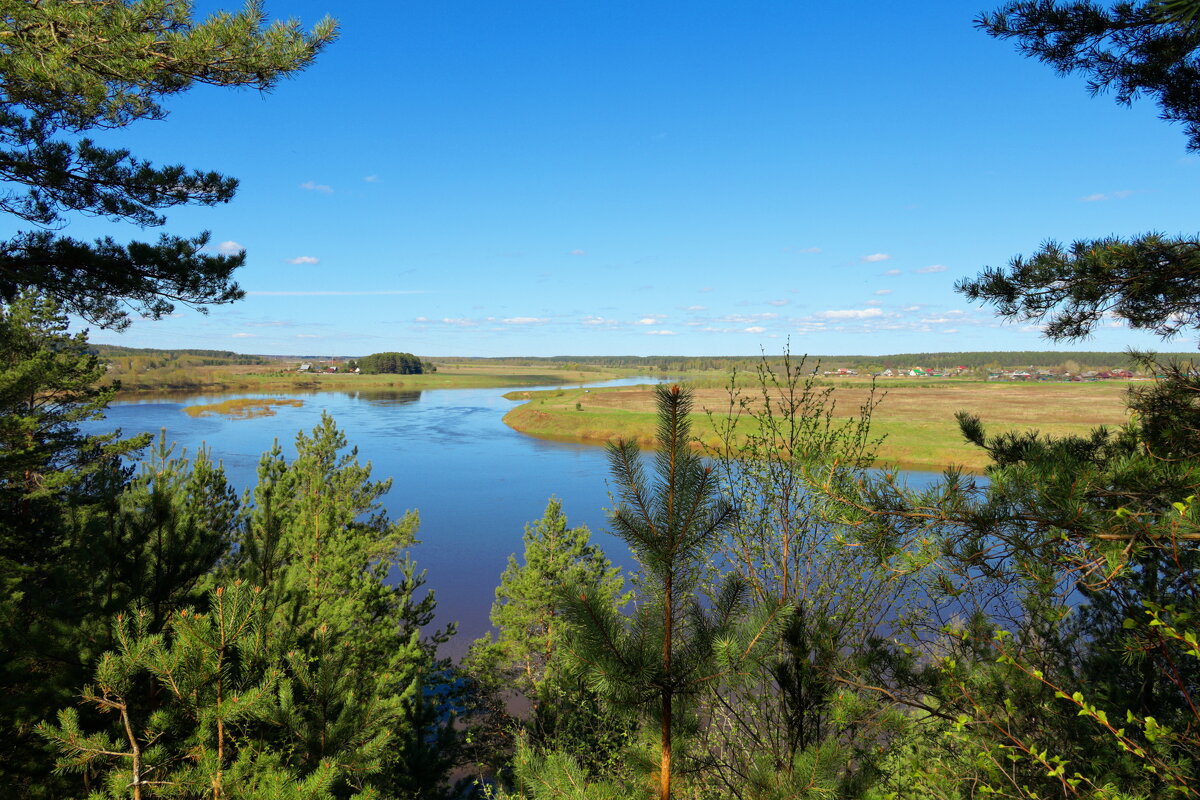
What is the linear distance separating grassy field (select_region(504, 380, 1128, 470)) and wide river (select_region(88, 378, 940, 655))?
316 cm

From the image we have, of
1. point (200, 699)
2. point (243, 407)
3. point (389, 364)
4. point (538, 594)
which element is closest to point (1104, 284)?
point (200, 699)

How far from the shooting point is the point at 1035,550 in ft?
10.2

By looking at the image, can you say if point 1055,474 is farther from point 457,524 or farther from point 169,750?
point 457,524

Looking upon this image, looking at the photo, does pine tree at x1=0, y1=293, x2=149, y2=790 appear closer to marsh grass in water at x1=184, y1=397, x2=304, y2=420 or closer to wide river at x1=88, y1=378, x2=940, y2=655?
wide river at x1=88, y1=378, x2=940, y2=655

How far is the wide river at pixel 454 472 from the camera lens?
19.8 m

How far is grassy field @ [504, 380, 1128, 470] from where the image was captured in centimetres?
3407

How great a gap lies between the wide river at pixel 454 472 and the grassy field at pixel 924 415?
3.16 metres

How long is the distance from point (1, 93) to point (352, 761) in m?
5.20

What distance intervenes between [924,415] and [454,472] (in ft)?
114

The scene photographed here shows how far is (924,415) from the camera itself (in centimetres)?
4538

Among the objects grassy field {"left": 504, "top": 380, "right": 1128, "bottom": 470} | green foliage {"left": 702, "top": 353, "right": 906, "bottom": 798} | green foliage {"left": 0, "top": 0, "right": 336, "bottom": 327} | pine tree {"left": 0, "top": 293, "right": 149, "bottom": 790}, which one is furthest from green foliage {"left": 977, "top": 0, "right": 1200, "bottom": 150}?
grassy field {"left": 504, "top": 380, "right": 1128, "bottom": 470}

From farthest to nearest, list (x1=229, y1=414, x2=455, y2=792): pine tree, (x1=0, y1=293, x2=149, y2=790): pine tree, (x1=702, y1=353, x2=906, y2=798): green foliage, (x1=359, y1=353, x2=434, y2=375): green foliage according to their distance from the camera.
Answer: (x1=359, y1=353, x2=434, y2=375): green foliage → (x1=0, y1=293, x2=149, y2=790): pine tree → (x1=702, y1=353, x2=906, y2=798): green foliage → (x1=229, y1=414, x2=455, y2=792): pine tree

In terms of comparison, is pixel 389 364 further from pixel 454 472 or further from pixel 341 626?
pixel 341 626

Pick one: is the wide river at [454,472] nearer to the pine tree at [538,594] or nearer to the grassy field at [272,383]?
the pine tree at [538,594]
